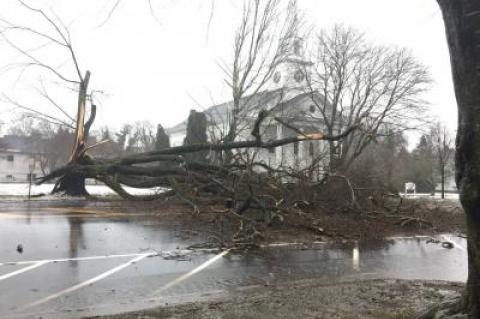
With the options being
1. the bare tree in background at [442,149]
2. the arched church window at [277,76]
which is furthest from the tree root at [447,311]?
the bare tree in background at [442,149]

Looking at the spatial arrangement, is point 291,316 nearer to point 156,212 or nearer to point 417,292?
point 417,292

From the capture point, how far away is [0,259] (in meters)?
7.93

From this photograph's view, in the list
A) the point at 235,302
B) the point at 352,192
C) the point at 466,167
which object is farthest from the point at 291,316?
the point at 352,192

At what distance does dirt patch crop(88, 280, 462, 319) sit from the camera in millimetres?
4688

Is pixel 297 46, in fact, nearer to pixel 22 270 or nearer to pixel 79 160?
pixel 79 160

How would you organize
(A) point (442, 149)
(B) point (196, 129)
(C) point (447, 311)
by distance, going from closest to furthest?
(C) point (447, 311) < (B) point (196, 129) < (A) point (442, 149)

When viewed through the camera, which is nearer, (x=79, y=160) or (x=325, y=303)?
(x=325, y=303)

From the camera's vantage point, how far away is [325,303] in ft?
17.0

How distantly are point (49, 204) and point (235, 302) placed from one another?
1439cm

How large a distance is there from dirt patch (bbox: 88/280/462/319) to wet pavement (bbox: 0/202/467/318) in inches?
28.5

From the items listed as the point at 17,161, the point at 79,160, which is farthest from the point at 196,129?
the point at 17,161

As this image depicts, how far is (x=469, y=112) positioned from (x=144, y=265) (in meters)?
5.84

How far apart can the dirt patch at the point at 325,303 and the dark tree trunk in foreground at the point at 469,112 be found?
0.65m

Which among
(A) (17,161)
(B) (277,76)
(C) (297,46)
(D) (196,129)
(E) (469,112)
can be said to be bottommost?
(E) (469,112)
